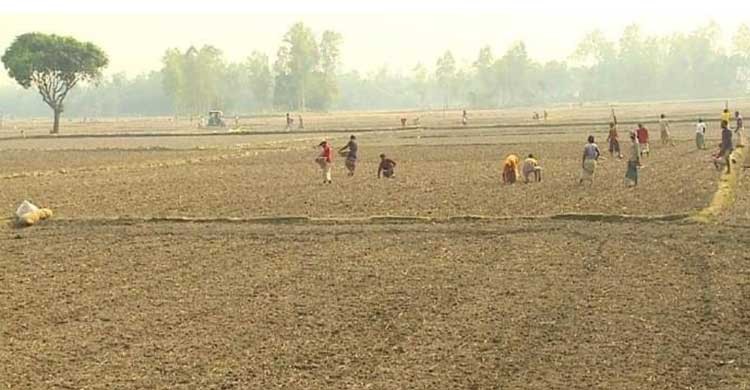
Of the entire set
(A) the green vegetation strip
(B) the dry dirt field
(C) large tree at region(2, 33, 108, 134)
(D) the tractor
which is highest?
(C) large tree at region(2, 33, 108, 134)

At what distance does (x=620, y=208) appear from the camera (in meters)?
23.7

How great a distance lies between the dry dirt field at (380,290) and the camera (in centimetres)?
Answer: 1101

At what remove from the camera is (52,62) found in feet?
317

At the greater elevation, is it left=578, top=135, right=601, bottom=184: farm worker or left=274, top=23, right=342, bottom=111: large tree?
left=274, top=23, right=342, bottom=111: large tree

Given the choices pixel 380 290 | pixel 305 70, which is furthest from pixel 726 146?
pixel 305 70

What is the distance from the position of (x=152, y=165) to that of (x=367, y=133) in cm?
3129

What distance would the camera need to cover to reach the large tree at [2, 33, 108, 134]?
96312mm

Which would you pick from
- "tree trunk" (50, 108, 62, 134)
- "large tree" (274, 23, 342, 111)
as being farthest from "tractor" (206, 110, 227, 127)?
"large tree" (274, 23, 342, 111)

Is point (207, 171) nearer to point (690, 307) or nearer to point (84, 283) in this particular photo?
point (84, 283)

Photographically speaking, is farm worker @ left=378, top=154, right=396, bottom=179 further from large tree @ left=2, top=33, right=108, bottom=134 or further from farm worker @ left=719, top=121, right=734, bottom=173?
large tree @ left=2, top=33, right=108, bottom=134

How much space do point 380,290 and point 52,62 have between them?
87.8 meters

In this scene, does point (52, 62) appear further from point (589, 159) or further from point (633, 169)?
point (633, 169)

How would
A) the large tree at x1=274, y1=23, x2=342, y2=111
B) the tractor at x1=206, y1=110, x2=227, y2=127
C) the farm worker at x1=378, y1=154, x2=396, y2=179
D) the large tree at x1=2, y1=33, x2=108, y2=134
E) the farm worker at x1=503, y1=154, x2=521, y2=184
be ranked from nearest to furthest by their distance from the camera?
the farm worker at x1=503, y1=154, x2=521, y2=184
the farm worker at x1=378, y1=154, x2=396, y2=179
the large tree at x1=2, y1=33, x2=108, y2=134
the tractor at x1=206, y1=110, x2=227, y2=127
the large tree at x1=274, y1=23, x2=342, y2=111

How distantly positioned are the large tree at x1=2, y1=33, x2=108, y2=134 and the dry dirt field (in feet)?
231
